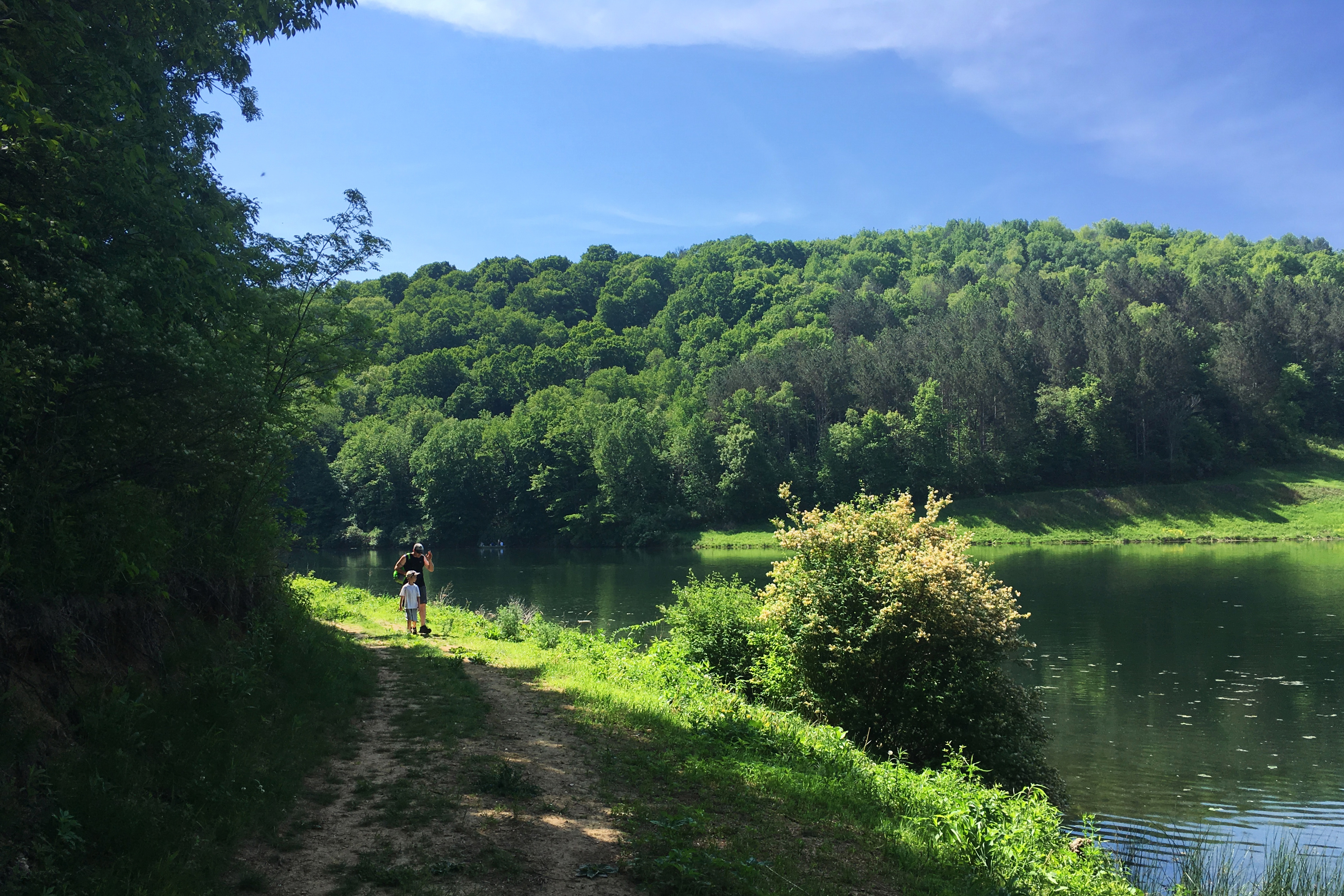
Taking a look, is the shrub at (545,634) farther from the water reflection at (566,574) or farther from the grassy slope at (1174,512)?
the grassy slope at (1174,512)

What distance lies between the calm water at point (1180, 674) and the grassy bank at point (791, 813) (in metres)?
3.86

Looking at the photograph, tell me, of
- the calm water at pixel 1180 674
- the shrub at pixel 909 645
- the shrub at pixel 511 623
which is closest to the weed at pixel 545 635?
the shrub at pixel 511 623

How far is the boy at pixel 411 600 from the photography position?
18281 millimetres

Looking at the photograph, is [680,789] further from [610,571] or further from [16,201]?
[610,571]

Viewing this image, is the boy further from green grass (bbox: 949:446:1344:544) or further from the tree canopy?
green grass (bbox: 949:446:1344:544)

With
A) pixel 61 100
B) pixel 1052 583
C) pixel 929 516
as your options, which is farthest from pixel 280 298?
pixel 1052 583

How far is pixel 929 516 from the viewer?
45.4 feet

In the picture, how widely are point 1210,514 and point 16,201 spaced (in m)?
77.8

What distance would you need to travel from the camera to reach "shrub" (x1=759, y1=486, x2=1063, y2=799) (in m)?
12.1

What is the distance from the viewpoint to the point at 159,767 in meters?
6.60

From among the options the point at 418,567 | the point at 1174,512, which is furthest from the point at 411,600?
the point at 1174,512

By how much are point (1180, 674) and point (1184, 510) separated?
5555 cm

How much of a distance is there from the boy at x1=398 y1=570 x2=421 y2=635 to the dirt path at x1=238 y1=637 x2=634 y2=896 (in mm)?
7925

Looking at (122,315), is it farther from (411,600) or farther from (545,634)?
(545,634)
